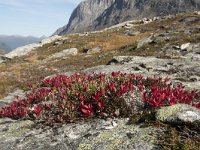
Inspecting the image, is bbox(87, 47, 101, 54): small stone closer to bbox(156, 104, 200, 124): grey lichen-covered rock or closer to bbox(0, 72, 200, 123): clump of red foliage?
bbox(0, 72, 200, 123): clump of red foliage

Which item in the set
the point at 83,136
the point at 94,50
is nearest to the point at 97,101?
the point at 83,136

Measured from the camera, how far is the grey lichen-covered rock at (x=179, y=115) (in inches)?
301

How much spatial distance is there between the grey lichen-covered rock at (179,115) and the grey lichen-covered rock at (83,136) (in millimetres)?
416

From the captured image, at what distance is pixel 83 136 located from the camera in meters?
8.47

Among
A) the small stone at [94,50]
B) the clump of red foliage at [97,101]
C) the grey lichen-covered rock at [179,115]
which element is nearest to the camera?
the grey lichen-covered rock at [179,115]

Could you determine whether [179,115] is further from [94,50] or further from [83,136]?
[94,50]

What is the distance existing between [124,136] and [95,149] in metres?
0.77

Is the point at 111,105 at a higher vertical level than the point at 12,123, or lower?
higher

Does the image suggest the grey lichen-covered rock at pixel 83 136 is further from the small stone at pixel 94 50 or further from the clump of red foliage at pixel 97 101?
the small stone at pixel 94 50

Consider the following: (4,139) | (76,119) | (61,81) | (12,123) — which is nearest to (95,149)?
(76,119)

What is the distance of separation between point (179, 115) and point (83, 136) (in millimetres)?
2387

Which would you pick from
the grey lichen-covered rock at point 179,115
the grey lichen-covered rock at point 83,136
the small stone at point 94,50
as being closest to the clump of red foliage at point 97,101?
the grey lichen-covered rock at point 83,136

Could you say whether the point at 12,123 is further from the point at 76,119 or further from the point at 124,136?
the point at 124,136

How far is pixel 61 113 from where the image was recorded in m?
9.80
